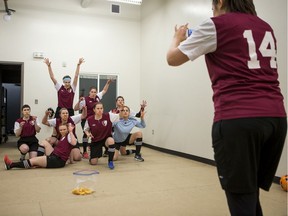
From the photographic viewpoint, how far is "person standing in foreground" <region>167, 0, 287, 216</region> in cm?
95

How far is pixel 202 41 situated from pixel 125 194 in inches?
79.2

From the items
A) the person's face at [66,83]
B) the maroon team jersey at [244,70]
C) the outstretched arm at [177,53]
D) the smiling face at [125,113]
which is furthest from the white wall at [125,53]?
the maroon team jersey at [244,70]

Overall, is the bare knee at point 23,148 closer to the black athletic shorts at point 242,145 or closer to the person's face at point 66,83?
the person's face at point 66,83

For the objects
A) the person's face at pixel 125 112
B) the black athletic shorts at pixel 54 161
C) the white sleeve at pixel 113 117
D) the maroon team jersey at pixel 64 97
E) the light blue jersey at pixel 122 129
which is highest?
the maroon team jersey at pixel 64 97

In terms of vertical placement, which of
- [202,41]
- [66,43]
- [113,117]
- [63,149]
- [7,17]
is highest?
[7,17]

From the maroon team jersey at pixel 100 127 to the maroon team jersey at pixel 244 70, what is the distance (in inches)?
133

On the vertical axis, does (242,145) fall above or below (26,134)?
above

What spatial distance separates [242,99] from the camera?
964 mm

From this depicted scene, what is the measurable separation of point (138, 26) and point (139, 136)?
3740mm

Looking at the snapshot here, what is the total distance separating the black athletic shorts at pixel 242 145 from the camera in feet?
3.09

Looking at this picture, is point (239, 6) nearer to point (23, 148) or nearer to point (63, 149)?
point (63, 149)

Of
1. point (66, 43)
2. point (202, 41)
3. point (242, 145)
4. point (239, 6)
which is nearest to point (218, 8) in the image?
point (239, 6)

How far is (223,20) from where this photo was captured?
1005 millimetres

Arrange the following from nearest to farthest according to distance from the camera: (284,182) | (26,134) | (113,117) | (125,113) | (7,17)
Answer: (284,182), (113,117), (26,134), (125,113), (7,17)
